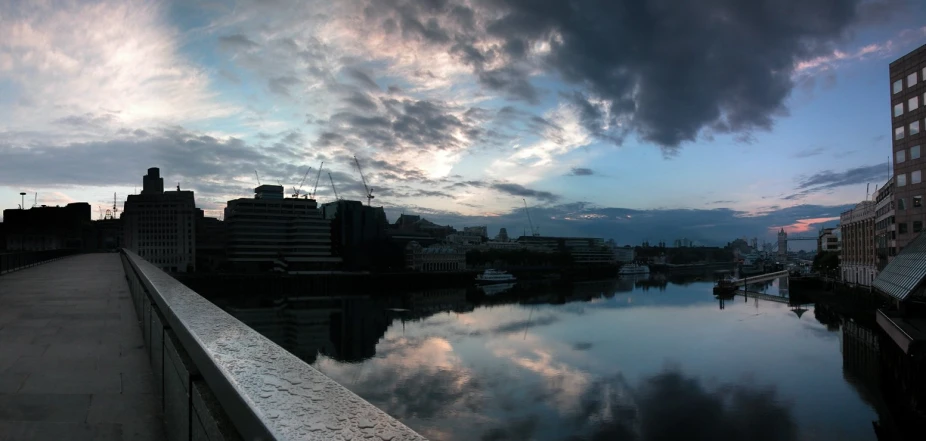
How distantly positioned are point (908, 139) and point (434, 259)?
109m

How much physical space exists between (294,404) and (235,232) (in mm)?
127799

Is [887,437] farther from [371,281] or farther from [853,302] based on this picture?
[371,281]

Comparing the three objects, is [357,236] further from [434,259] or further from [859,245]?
[859,245]

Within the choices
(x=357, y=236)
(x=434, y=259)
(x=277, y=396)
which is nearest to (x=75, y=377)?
(x=277, y=396)

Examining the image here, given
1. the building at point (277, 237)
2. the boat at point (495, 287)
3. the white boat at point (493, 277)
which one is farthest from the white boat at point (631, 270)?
the building at point (277, 237)

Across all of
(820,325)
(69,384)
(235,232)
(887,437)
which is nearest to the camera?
(69,384)

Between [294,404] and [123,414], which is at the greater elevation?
[294,404]

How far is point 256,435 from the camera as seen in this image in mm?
1720

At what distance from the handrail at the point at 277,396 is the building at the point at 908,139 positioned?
46.4 m

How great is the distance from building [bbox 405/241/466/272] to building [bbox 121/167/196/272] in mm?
49957

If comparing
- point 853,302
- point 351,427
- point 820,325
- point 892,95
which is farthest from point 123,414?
point 853,302

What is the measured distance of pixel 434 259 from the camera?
13925cm

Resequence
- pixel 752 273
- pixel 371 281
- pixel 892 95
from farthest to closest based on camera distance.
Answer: pixel 752 273
pixel 371 281
pixel 892 95

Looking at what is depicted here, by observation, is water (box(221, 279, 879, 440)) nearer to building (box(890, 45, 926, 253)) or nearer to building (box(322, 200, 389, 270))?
building (box(890, 45, 926, 253))
